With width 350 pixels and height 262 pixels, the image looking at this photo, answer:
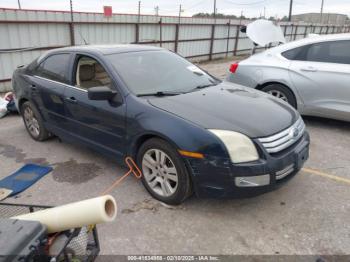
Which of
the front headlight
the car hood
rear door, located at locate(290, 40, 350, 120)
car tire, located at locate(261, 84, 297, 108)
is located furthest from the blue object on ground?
rear door, located at locate(290, 40, 350, 120)

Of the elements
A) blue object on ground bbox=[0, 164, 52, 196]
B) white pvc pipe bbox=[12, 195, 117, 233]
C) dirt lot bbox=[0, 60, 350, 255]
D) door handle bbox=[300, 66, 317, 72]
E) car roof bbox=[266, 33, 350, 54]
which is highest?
car roof bbox=[266, 33, 350, 54]

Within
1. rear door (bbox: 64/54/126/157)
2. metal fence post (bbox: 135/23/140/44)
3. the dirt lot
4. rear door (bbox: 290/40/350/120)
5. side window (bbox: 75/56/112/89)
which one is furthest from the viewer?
metal fence post (bbox: 135/23/140/44)

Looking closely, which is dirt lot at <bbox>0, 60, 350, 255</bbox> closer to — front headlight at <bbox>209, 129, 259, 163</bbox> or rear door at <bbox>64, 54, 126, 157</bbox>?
rear door at <bbox>64, 54, 126, 157</bbox>

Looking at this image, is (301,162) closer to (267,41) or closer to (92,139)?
(92,139)

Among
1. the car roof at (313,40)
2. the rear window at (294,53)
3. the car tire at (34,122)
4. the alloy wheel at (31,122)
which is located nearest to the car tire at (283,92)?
the rear window at (294,53)

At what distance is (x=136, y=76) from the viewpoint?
3594 mm

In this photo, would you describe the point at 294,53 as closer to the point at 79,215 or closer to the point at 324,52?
the point at 324,52

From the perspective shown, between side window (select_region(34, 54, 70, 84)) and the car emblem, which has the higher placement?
side window (select_region(34, 54, 70, 84))

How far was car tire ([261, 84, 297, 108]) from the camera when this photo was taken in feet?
18.3

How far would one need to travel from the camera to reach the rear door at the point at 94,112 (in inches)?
136

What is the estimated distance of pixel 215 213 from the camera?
309 cm

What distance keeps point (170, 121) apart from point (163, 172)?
53 centimetres

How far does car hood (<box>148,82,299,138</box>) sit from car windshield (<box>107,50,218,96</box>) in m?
0.21

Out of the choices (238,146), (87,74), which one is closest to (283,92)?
(238,146)
